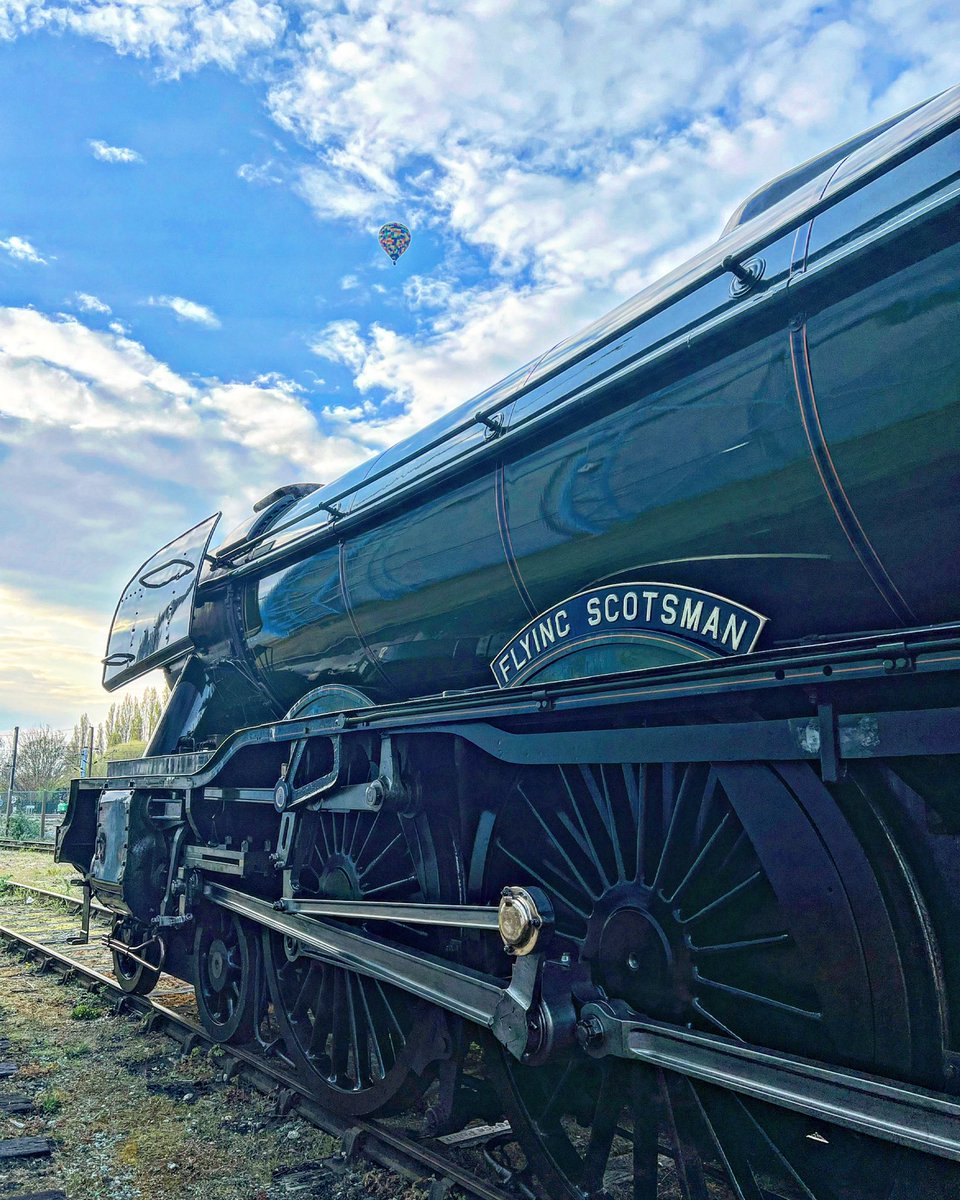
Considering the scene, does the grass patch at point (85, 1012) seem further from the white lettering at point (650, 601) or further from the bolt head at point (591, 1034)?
the white lettering at point (650, 601)

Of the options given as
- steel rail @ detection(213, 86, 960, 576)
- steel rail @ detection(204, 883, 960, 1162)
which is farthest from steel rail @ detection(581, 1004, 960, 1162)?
steel rail @ detection(213, 86, 960, 576)

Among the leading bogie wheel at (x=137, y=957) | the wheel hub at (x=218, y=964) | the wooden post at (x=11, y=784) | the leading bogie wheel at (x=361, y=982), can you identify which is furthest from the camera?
the wooden post at (x=11, y=784)

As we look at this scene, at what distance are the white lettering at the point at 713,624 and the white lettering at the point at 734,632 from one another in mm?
35

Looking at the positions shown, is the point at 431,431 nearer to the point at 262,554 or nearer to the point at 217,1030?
the point at 262,554

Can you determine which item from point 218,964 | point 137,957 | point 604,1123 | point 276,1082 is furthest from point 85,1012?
point 604,1123

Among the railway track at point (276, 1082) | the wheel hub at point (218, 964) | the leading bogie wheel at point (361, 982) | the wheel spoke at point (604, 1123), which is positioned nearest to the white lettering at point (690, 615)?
the wheel spoke at point (604, 1123)

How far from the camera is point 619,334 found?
3271 mm

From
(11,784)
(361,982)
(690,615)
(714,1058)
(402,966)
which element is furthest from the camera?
(11,784)

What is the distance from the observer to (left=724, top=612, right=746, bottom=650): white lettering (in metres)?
2.73

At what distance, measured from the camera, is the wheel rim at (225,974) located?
5.30 meters

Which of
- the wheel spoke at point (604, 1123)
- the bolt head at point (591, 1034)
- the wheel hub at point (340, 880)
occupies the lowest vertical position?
the wheel spoke at point (604, 1123)

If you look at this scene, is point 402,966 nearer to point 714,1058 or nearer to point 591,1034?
point 591,1034

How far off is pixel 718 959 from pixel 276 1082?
3.06m

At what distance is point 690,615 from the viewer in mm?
2883
